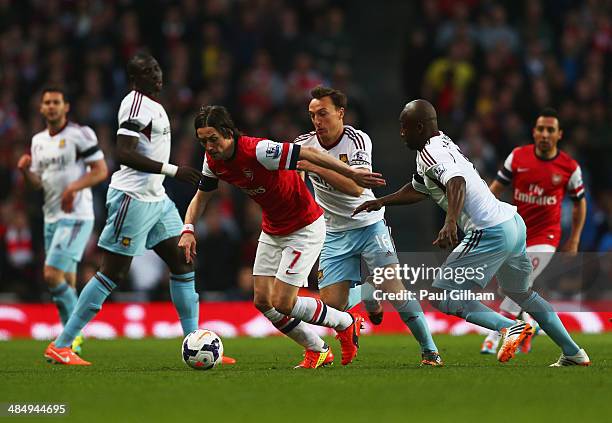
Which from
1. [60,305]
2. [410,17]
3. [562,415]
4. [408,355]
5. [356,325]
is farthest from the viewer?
[410,17]

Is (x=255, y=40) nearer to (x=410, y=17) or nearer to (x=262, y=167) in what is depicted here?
(x=410, y=17)

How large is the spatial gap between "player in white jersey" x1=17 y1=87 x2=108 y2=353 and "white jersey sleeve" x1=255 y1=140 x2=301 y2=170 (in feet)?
11.2

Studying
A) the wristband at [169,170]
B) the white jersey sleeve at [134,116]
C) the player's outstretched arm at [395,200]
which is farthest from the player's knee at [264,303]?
the white jersey sleeve at [134,116]

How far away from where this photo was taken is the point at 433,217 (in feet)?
58.5

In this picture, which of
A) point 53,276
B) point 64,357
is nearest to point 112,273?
point 64,357

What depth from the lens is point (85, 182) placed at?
11.2 m

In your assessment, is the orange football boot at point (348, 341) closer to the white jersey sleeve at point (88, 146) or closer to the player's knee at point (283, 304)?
the player's knee at point (283, 304)

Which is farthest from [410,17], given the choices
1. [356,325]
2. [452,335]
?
[356,325]

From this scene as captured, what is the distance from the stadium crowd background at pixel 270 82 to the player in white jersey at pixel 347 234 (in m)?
6.02

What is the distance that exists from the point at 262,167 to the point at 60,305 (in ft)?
13.1

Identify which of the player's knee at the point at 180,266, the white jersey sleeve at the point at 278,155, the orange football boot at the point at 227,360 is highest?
the white jersey sleeve at the point at 278,155

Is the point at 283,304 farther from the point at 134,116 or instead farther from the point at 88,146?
the point at 88,146

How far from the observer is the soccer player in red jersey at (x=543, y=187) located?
11.5 meters

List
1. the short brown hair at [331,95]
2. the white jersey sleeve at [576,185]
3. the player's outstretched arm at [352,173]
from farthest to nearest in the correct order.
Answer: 1. the white jersey sleeve at [576,185]
2. the short brown hair at [331,95]
3. the player's outstretched arm at [352,173]
